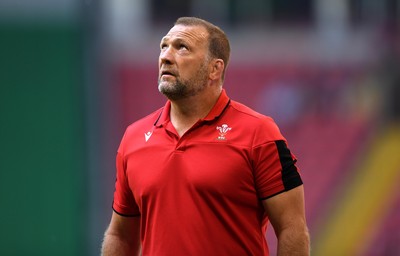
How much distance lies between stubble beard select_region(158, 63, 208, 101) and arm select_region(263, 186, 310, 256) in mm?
462

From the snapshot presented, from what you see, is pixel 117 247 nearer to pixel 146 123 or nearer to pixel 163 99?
pixel 146 123

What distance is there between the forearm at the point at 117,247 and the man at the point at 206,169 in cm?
12

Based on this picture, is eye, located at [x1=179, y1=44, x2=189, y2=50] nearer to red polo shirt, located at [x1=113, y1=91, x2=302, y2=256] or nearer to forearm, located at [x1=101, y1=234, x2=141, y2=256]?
red polo shirt, located at [x1=113, y1=91, x2=302, y2=256]

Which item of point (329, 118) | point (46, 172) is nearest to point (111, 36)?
point (46, 172)

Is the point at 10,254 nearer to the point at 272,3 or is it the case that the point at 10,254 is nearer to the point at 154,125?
the point at 272,3

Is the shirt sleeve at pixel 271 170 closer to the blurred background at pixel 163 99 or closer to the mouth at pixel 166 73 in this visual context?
the mouth at pixel 166 73

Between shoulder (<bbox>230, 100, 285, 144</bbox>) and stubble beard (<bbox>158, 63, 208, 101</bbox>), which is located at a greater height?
stubble beard (<bbox>158, 63, 208, 101</bbox>)

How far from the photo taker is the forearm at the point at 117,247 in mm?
3945

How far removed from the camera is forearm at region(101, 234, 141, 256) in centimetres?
395

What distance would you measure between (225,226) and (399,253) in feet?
23.6

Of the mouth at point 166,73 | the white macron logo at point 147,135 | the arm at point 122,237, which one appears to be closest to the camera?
the mouth at point 166,73

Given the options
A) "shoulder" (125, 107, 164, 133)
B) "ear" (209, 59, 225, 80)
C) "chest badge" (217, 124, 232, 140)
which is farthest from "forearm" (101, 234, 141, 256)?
"ear" (209, 59, 225, 80)

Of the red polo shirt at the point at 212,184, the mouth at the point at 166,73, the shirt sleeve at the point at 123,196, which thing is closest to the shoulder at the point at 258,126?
the red polo shirt at the point at 212,184

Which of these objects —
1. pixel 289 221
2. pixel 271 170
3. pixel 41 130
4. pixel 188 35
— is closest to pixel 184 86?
pixel 188 35
